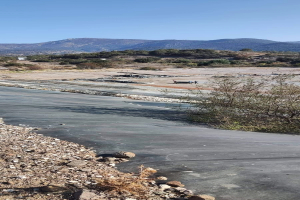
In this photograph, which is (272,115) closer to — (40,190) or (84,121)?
(84,121)

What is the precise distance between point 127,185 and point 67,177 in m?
1.18

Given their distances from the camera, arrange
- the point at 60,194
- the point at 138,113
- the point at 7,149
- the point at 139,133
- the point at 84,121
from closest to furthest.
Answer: the point at 60,194 → the point at 7,149 → the point at 139,133 → the point at 84,121 → the point at 138,113

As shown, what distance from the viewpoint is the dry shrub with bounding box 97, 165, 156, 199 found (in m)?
5.92

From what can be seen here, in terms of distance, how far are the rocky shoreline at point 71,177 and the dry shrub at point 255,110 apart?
7130 millimetres

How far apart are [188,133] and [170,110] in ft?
21.5

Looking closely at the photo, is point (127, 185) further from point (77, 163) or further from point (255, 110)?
point (255, 110)

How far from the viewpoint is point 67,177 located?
6.67m

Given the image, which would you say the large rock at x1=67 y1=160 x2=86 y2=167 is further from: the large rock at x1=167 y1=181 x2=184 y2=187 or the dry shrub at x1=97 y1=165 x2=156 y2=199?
the large rock at x1=167 y1=181 x2=184 y2=187

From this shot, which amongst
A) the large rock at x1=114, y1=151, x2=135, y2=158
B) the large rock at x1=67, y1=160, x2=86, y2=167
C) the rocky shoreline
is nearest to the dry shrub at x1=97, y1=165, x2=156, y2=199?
the rocky shoreline

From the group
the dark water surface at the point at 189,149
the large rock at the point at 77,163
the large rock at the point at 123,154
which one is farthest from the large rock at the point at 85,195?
the large rock at the point at 123,154

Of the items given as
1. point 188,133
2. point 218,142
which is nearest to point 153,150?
point 218,142

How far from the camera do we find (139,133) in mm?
11680

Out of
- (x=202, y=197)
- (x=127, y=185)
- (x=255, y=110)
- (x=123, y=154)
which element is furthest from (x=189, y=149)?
(x=255, y=110)

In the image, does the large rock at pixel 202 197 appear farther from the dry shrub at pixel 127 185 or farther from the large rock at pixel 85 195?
the large rock at pixel 85 195
